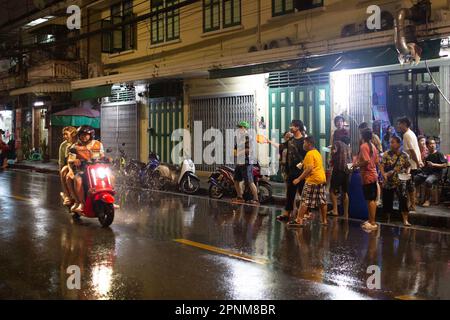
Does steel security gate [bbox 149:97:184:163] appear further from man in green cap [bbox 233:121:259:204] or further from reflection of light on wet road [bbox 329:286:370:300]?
reflection of light on wet road [bbox 329:286:370:300]

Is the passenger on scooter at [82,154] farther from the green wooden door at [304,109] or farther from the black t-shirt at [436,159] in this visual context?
the green wooden door at [304,109]

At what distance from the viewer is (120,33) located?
2383cm

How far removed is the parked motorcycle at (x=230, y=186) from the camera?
1338 cm

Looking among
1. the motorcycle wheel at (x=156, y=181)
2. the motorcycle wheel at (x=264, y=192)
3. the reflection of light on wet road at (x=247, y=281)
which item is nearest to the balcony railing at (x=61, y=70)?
the motorcycle wheel at (x=156, y=181)

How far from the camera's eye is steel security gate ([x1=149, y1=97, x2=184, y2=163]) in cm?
2098

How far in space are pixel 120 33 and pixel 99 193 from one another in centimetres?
1582

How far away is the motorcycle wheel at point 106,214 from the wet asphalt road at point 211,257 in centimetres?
24

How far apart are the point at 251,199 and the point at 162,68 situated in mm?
7601

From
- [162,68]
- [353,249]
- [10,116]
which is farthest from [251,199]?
[10,116]

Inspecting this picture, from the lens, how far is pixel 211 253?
25.2ft

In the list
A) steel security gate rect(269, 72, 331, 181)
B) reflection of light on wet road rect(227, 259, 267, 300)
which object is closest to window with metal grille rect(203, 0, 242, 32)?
steel security gate rect(269, 72, 331, 181)

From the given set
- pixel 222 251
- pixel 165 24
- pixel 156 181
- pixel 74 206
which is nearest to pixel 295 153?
pixel 222 251

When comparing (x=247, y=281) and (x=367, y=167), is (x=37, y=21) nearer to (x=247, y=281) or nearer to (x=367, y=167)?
(x=367, y=167)
